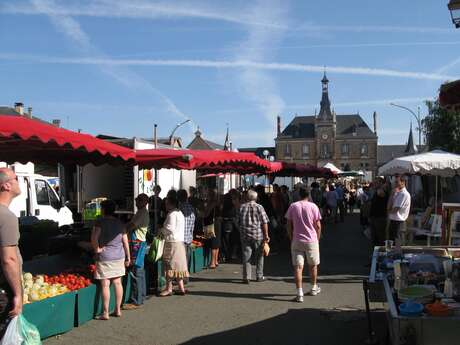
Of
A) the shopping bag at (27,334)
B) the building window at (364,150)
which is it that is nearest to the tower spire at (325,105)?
the building window at (364,150)

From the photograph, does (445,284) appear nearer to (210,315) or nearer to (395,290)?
(395,290)

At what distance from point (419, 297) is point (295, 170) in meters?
15.5

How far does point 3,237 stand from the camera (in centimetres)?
356

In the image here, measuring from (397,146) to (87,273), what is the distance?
4458 inches

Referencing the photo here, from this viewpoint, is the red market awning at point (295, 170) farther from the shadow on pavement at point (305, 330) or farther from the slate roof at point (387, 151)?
the slate roof at point (387, 151)

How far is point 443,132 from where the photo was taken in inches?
1550

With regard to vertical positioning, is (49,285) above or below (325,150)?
below

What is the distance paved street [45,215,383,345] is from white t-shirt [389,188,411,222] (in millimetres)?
1273

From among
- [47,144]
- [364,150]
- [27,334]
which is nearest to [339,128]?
[364,150]

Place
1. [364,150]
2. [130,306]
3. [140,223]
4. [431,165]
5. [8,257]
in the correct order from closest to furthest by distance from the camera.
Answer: [8,257], [130,306], [140,223], [431,165], [364,150]

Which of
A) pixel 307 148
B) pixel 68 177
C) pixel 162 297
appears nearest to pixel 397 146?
pixel 307 148

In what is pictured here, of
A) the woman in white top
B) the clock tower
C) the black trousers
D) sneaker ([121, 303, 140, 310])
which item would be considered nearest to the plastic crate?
sneaker ([121, 303, 140, 310])

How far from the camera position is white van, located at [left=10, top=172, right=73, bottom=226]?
12398mm

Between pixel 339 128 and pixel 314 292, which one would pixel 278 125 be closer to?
pixel 339 128
